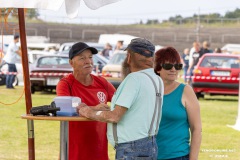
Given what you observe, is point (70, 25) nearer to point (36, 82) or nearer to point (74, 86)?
point (36, 82)

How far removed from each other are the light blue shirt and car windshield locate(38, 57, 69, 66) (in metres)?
19.4

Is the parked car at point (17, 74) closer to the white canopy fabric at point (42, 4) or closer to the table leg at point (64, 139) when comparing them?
the table leg at point (64, 139)

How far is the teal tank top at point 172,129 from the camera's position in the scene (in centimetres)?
618

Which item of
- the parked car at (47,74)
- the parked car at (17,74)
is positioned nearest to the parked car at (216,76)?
the parked car at (47,74)

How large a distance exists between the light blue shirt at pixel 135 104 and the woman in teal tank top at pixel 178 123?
356 millimetres

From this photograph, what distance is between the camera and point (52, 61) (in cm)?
2562

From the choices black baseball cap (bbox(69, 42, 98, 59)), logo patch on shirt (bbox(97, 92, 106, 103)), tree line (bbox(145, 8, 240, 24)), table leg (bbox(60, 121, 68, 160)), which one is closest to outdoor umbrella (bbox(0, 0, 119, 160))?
black baseball cap (bbox(69, 42, 98, 59))

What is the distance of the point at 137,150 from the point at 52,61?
19963 mm

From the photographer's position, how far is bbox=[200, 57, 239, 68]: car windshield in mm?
24453

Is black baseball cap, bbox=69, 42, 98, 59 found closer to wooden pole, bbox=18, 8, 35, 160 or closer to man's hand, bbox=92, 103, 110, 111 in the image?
wooden pole, bbox=18, 8, 35, 160

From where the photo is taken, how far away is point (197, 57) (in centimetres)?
2766

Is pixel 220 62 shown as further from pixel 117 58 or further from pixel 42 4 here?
pixel 42 4

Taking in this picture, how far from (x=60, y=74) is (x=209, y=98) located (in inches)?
190

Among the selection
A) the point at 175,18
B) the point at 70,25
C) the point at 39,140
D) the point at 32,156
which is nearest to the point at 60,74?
the point at 39,140
